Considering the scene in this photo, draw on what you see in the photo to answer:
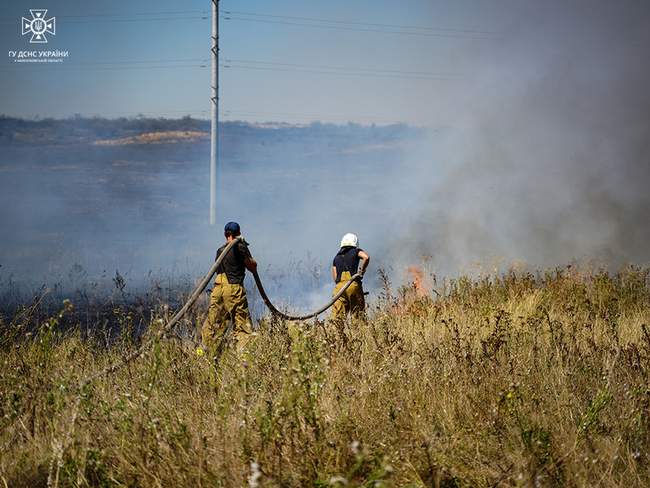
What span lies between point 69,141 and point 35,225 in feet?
49.5

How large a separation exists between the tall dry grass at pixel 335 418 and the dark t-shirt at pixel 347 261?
3.36 meters

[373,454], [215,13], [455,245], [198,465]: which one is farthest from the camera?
[215,13]

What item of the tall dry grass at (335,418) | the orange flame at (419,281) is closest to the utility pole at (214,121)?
the orange flame at (419,281)

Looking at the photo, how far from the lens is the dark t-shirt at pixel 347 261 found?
908 centimetres

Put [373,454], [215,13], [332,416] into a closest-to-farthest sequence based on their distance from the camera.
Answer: [373,454]
[332,416]
[215,13]

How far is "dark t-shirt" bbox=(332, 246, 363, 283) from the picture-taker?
9.08 meters

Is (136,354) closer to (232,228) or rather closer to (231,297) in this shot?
(231,297)

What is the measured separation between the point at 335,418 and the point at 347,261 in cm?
528

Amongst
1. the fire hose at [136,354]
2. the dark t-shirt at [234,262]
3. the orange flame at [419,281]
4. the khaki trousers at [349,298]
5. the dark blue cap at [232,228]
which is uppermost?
the dark blue cap at [232,228]

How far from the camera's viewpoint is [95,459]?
3355mm

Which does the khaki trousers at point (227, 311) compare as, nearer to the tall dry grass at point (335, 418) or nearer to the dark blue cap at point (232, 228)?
the dark blue cap at point (232, 228)

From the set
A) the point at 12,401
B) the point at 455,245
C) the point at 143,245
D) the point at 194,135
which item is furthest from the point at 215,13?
the point at 194,135

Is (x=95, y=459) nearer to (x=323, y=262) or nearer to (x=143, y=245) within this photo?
(x=323, y=262)

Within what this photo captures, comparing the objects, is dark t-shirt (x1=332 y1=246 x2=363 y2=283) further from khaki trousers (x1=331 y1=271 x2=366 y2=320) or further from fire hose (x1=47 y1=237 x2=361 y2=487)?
fire hose (x1=47 y1=237 x2=361 y2=487)
